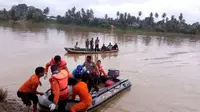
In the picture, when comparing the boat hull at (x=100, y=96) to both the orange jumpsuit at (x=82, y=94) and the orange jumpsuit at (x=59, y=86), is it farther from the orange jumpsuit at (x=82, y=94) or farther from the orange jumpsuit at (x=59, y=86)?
the orange jumpsuit at (x=82, y=94)

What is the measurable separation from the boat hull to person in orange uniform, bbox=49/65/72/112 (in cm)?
47

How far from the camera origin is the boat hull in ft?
25.1

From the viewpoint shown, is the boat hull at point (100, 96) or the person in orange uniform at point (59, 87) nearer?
the person in orange uniform at point (59, 87)

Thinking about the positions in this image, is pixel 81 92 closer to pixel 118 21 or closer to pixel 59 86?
pixel 59 86

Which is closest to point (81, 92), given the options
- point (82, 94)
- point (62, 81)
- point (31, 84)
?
point (82, 94)

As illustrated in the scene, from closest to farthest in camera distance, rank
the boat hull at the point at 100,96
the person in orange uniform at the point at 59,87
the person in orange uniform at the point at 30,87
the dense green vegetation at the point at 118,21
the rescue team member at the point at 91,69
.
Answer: the person in orange uniform at the point at 59,87
the person in orange uniform at the point at 30,87
the boat hull at the point at 100,96
the rescue team member at the point at 91,69
the dense green vegetation at the point at 118,21

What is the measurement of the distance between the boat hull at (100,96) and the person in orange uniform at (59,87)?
0.47m

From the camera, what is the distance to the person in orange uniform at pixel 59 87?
636cm

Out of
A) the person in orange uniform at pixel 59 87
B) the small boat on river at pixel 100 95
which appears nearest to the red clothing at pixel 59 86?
the person in orange uniform at pixel 59 87

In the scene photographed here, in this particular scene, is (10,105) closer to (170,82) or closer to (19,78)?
(19,78)

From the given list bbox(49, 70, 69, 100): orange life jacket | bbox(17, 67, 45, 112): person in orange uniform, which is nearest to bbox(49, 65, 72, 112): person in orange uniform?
bbox(49, 70, 69, 100): orange life jacket

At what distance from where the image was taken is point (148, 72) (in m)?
18.1

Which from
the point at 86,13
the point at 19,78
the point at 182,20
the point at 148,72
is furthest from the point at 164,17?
the point at 19,78

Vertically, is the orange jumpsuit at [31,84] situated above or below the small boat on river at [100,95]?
above
